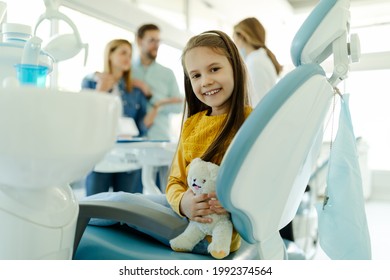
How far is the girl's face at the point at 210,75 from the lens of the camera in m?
0.84

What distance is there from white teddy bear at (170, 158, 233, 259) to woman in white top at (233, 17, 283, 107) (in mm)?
1088

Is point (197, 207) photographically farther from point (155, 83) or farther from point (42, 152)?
point (155, 83)

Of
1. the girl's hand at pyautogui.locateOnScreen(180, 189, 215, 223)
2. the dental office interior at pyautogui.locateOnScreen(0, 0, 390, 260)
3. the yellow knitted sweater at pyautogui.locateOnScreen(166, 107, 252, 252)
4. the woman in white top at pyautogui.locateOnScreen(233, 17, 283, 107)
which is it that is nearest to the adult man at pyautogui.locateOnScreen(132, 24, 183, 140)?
the dental office interior at pyautogui.locateOnScreen(0, 0, 390, 260)

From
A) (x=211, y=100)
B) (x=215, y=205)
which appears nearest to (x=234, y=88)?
(x=211, y=100)

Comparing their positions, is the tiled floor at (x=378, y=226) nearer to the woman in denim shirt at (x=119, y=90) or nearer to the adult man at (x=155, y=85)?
the woman in denim shirt at (x=119, y=90)

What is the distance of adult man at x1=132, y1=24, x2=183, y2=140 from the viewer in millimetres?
2389

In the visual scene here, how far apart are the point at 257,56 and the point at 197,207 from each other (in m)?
1.24

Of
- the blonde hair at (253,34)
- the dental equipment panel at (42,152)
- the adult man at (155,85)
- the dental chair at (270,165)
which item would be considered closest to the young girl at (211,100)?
the dental chair at (270,165)

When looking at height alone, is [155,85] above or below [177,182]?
above

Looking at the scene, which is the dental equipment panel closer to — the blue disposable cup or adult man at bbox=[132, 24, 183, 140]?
the blue disposable cup

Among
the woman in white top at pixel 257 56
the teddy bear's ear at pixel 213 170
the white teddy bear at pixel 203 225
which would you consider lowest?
the white teddy bear at pixel 203 225

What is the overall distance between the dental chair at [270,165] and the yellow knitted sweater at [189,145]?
0.12 metres

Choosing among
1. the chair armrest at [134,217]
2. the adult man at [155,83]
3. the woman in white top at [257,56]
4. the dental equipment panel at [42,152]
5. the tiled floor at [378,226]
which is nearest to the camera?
the dental equipment panel at [42,152]

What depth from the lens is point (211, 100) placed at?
879 mm
